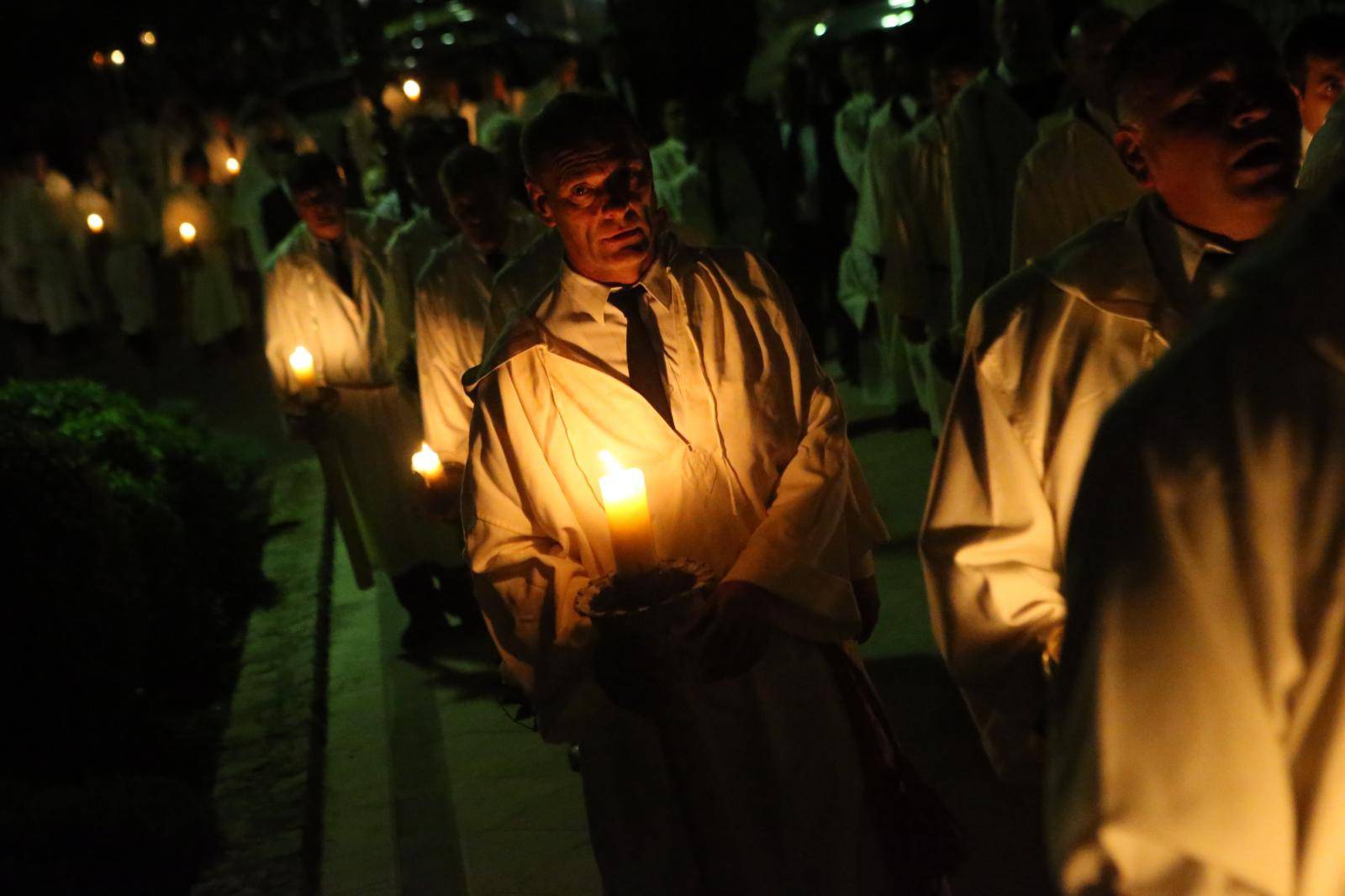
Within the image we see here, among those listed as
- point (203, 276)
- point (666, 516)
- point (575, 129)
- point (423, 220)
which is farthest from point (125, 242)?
point (666, 516)

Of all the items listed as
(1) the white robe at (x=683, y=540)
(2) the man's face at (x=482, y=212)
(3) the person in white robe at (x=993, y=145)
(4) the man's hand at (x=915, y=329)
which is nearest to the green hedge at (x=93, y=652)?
(2) the man's face at (x=482, y=212)

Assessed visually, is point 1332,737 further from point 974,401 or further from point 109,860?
point 109,860

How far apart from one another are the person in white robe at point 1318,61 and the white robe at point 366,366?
13.1 feet

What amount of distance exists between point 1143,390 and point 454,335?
15.4ft

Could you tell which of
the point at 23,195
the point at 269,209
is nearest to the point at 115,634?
the point at 269,209

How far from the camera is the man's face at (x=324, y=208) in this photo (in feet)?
24.4

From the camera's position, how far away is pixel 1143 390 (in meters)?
1.60

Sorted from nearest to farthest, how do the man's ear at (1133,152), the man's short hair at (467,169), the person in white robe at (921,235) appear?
1. the man's ear at (1133,152)
2. the man's short hair at (467,169)
3. the person in white robe at (921,235)

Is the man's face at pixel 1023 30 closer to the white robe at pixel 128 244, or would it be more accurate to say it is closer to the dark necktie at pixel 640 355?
the dark necktie at pixel 640 355

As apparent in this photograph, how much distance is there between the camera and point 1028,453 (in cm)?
279

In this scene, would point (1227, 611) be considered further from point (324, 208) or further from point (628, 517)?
point (324, 208)

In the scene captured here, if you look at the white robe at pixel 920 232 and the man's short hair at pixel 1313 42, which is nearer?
the man's short hair at pixel 1313 42

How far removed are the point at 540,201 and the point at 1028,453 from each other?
157 cm

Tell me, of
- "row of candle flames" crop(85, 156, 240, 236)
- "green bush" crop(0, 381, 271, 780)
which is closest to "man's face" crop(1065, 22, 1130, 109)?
"green bush" crop(0, 381, 271, 780)
